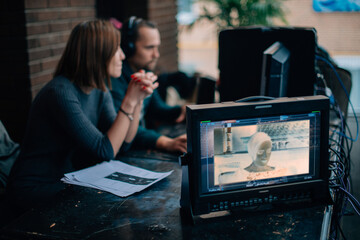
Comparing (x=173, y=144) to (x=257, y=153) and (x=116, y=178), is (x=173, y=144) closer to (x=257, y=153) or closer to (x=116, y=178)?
(x=116, y=178)

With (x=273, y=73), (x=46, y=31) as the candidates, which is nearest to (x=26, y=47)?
(x=46, y=31)

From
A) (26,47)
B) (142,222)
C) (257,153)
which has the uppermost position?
(26,47)

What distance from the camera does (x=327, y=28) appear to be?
9.54 m

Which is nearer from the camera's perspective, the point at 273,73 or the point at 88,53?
the point at 273,73

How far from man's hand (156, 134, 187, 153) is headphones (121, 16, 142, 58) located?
0.73 m

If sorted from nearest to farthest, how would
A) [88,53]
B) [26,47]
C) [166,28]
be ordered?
[88,53] < [26,47] < [166,28]

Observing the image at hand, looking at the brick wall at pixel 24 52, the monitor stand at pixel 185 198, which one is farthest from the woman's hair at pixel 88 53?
the monitor stand at pixel 185 198

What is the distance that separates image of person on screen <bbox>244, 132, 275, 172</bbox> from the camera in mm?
1071

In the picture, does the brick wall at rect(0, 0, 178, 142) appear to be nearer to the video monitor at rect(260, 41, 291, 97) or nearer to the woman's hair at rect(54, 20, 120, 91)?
the woman's hair at rect(54, 20, 120, 91)

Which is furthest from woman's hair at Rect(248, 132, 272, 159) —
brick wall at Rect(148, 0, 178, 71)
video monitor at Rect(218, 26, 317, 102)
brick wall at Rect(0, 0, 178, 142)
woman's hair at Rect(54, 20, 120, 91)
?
brick wall at Rect(148, 0, 178, 71)

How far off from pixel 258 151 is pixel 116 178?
0.55 m

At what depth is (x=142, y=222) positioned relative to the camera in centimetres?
107

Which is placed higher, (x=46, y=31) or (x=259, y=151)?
(x=46, y=31)

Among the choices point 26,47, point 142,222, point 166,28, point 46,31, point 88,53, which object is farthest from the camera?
point 166,28
